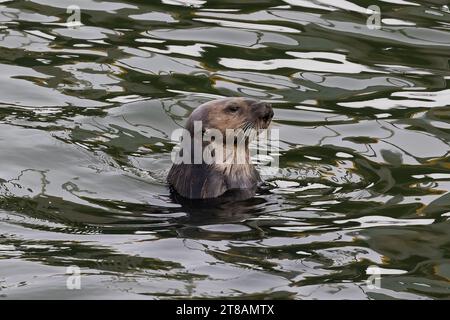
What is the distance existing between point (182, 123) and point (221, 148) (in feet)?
4.64

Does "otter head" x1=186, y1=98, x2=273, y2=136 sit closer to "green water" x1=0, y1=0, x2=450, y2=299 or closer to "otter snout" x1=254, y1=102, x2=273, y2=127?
"otter snout" x1=254, y1=102, x2=273, y2=127

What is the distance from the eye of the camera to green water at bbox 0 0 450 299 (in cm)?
657

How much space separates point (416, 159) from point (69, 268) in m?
3.23

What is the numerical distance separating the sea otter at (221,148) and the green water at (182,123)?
0.21 meters

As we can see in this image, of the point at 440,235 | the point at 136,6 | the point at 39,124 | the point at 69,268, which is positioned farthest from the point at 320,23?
the point at 69,268

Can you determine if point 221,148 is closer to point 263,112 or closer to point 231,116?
point 231,116

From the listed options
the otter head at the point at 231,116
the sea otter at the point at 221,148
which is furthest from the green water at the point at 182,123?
the otter head at the point at 231,116

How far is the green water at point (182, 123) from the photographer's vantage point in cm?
657

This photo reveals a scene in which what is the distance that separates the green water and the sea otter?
0.70ft

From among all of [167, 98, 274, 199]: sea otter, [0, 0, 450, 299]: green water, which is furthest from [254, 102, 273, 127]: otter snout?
[0, 0, 450, 299]: green water

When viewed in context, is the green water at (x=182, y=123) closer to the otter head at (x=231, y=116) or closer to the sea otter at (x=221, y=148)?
the sea otter at (x=221, y=148)

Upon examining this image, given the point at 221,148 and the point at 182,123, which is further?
the point at 182,123

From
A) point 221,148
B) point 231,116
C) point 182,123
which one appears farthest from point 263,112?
point 182,123

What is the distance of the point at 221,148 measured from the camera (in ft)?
27.6
